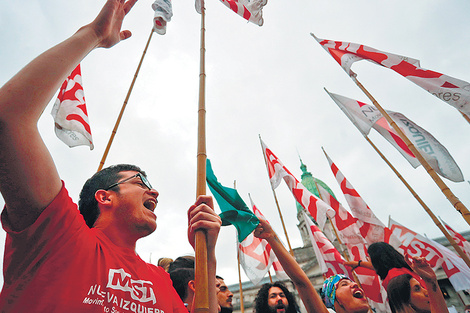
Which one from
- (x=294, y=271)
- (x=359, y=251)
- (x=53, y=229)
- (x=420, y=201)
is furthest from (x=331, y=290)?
(x=420, y=201)

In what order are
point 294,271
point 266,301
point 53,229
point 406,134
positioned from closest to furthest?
point 53,229 < point 294,271 < point 266,301 < point 406,134

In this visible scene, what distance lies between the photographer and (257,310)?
167 inches

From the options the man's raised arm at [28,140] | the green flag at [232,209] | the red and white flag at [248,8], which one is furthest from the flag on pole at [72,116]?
the man's raised arm at [28,140]

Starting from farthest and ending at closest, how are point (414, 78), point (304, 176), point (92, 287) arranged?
point (304, 176), point (414, 78), point (92, 287)

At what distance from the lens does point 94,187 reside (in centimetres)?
196

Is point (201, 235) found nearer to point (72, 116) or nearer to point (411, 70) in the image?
point (72, 116)


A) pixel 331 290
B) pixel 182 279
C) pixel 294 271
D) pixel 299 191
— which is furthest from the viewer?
pixel 299 191

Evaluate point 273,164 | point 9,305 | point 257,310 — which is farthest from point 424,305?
point 273,164

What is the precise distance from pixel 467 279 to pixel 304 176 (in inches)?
1401

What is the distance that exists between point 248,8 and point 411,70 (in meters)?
3.61

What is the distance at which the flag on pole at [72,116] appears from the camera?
4.39 meters

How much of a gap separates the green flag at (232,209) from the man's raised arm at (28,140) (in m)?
1.27

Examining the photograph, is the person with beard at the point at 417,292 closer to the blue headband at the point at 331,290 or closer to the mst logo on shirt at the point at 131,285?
the blue headband at the point at 331,290

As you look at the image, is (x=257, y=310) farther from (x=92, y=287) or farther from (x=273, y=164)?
(x=273, y=164)
